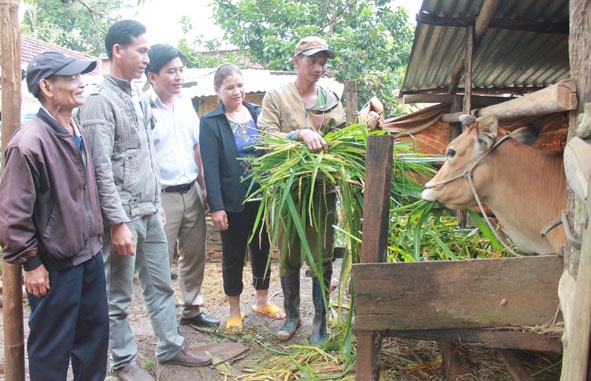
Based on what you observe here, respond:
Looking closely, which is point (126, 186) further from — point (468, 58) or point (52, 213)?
point (468, 58)

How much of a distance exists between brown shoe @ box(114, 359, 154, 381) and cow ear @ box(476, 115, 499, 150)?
8.11ft

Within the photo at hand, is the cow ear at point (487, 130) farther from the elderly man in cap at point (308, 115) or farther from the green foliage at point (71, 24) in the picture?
the green foliage at point (71, 24)

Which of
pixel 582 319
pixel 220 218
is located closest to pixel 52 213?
pixel 220 218

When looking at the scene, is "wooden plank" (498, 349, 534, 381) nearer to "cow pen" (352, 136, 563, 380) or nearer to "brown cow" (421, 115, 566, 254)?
"cow pen" (352, 136, 563, 380)

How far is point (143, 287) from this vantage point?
326cm

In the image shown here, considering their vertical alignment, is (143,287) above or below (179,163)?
below

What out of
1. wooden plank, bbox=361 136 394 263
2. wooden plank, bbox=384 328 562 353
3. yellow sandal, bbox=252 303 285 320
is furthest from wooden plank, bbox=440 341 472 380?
yellow sandal, bbox=252 303 285 320

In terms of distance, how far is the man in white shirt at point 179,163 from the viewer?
Result: 11.5 ft

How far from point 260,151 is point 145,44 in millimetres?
1166

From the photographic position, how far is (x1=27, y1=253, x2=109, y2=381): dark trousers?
7.80ft

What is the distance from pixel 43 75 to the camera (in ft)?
7.79

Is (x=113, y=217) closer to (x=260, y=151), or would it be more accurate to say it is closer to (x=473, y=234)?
(x=260, y=151)

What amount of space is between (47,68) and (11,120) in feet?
1.23

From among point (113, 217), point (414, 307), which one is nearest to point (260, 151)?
point (113, 217)
